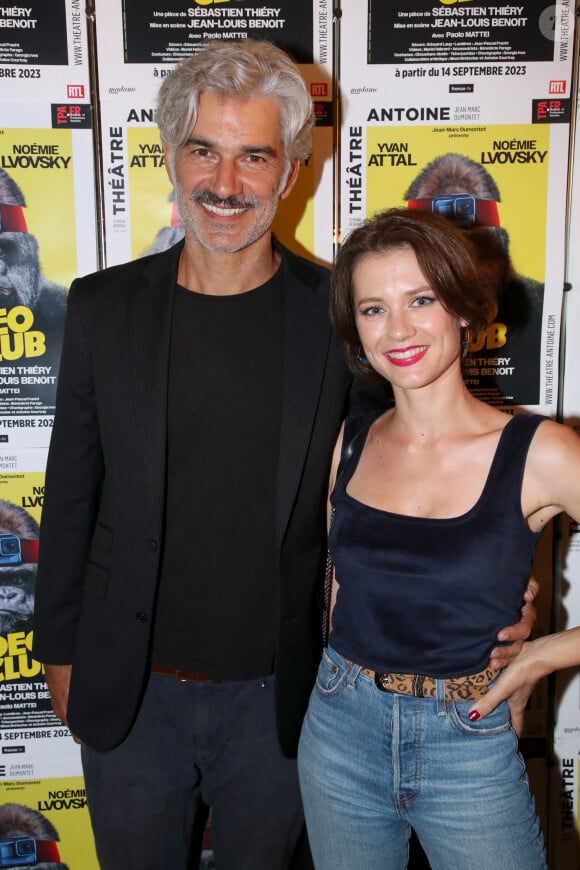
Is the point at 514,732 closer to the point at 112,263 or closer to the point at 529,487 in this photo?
the point at 529,487

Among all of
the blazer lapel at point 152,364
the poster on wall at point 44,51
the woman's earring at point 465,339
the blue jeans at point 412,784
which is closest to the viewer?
the blue jeans at point 412,784

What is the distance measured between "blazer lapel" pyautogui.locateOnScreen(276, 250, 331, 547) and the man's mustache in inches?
7.7

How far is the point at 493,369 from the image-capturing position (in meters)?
2.42

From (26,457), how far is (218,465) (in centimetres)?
103

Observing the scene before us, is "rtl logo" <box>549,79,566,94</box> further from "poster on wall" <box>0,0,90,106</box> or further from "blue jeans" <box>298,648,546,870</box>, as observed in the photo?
"blue jeans" <box>298,648,546,870</box>

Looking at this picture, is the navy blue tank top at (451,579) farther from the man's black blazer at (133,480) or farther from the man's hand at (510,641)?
the man's black blazer at (133,480)

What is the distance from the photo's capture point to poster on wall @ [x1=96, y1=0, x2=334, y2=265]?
218 centimetres

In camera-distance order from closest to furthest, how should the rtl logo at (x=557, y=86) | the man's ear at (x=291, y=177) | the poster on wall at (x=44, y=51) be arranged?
the man's ear at (x=291, y=177) < the poster on wall at (x=44, y=51) < the rtl logo at (x=557, y=86)

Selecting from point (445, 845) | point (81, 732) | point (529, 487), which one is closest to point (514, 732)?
point (445, 845)

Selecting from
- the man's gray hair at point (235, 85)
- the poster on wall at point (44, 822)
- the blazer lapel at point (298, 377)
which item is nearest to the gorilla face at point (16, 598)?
the poster on wall at point (44, 822)

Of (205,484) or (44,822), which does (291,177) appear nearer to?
(205,484)

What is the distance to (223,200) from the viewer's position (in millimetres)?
1574

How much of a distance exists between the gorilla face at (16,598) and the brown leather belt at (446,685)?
1.49 meters

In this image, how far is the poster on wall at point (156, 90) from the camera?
2.18 metres
